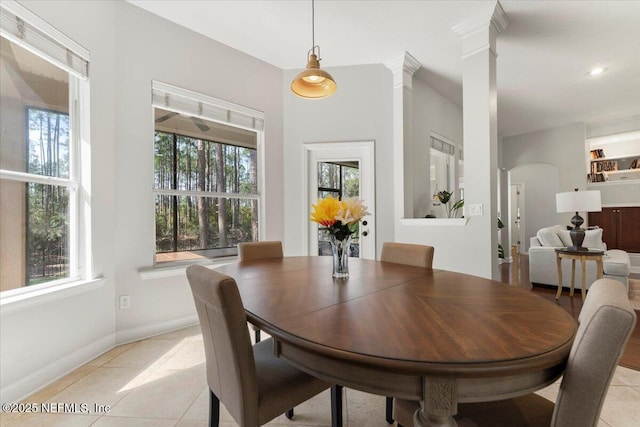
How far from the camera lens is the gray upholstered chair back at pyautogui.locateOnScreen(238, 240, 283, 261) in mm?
2167

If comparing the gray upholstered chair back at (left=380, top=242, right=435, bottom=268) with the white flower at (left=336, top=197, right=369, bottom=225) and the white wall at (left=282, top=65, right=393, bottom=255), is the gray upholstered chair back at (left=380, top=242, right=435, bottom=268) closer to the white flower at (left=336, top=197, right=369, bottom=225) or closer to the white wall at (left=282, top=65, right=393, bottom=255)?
the white flower at (left=336, top=197, right=369, bottom=225)

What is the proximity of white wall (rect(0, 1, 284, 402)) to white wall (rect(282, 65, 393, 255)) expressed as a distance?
37.4 inches

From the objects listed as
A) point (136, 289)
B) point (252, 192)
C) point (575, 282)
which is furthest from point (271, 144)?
point (575, 282)

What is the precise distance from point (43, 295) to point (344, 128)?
304 centimetres

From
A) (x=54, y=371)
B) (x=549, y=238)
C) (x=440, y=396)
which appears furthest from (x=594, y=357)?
(x=549, y=238)

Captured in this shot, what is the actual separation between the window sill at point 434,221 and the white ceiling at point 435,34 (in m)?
1.84

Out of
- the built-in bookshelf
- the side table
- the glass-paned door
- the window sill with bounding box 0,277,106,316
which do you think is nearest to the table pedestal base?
the window sill with bounding box 0,277,106,316

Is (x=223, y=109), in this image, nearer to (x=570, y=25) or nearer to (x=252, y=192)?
(x=252, y=192)

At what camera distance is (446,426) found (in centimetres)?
73

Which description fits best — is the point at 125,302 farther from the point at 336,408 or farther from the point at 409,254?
the point at 409,254

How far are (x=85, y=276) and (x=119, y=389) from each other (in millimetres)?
901

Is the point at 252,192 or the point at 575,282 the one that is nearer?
the point at 252,192

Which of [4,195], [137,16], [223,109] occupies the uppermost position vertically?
[137,16]

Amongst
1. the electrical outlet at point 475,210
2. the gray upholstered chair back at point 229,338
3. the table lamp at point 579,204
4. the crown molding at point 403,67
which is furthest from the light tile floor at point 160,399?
the crown molding at point 403,67
